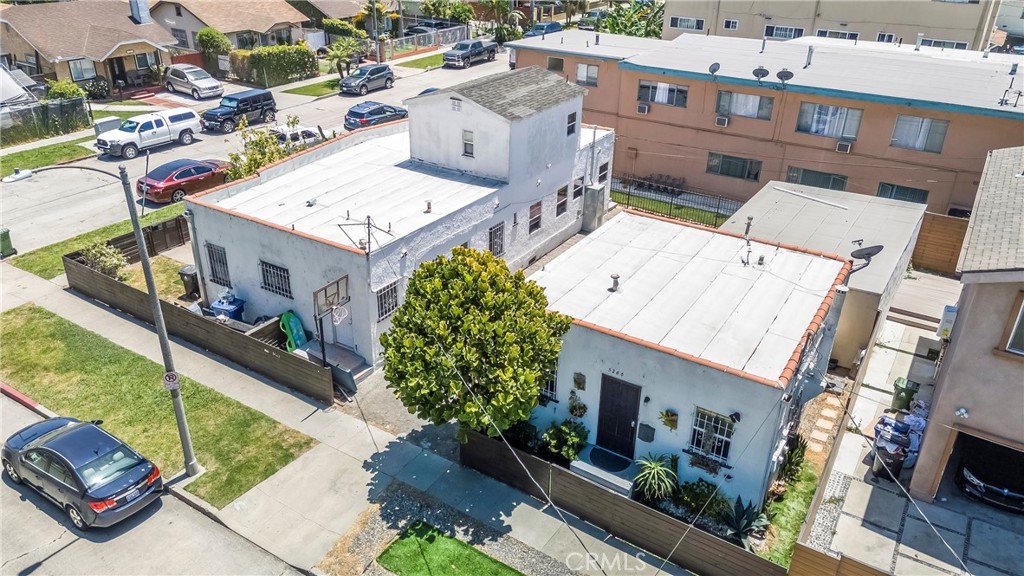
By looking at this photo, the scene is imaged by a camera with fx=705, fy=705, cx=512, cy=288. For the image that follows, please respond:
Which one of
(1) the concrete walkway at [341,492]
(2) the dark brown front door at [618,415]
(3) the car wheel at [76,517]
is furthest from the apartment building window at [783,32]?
(3) the car wheel at [76,517]

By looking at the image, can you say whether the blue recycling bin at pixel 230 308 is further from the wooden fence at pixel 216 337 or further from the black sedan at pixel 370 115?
the black sedan at pixel 370 115

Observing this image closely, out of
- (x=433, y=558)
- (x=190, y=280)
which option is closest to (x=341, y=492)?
(x=433, y=558)

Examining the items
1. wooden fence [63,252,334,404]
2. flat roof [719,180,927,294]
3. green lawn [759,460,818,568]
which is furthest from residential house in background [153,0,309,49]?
green lawn [759,460,818,568]

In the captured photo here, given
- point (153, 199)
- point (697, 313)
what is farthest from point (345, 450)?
point (153, 199)

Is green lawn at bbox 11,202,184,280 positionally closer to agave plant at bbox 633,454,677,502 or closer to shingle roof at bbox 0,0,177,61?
shingle roof at bbox 0,0,177,61

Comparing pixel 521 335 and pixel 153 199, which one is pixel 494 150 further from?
pixel 153 199

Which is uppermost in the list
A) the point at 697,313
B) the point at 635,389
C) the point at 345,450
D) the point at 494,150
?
the point at 494,150
